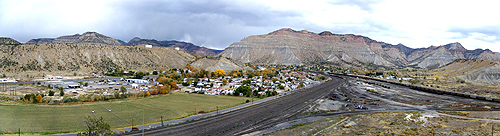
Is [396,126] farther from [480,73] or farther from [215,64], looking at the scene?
[215,64]

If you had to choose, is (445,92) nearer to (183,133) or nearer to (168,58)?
(183,133)

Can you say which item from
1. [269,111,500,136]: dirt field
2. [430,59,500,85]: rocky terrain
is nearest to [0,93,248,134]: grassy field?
[269,111,500,136]: dirt field

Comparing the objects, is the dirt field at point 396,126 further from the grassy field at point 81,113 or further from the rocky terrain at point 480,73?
the rocky terrain at point 480,73

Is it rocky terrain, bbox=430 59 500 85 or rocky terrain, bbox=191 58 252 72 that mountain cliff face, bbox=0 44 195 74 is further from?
rocky terrain, bbox=430 59 500 85

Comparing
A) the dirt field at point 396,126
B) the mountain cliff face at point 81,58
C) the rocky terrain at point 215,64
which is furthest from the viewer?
the rocky terrain at point 215,64

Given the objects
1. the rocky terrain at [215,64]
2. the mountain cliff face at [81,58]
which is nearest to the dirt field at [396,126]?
the rocky terrain at [215,64]

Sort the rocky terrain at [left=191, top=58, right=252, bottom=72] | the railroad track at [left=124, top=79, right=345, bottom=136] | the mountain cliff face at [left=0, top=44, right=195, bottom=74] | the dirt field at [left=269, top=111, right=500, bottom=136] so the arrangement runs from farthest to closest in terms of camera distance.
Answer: the rocky terrain at [left=191, top=58, right=252, bottom=72]
the mountain cliff face at [left=0, top=44, right=195, bottom=74]
the railroad track at [left=124, top=79, right=345, bottom=136]
the dirt field at [left=269, top=111, right=500, bottom=136]
